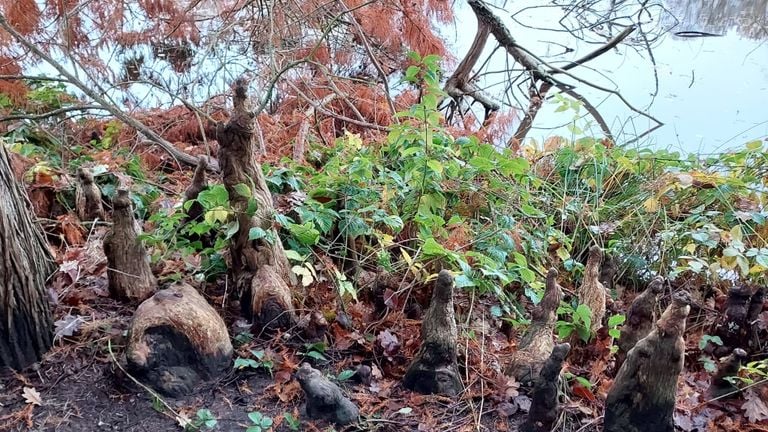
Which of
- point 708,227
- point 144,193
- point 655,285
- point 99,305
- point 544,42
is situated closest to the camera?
point 655,285

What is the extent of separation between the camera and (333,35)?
2.87 meters

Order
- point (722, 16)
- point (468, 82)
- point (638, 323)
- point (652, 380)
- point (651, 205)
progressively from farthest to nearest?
point (722, 16) → point (468, 82) → point (651, 205) → point (638, 323) → point (652, 380)

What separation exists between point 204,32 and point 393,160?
1740 millimetres

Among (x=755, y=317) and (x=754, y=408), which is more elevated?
(x=755, y=317)

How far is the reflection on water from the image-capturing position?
3.35m

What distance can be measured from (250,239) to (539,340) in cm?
71

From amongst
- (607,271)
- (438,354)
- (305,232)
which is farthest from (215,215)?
(607,271)

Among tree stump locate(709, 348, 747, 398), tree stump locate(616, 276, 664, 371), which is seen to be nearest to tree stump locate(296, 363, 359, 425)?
tree stump locate(616, 276, 664, 371)

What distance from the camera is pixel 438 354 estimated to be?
3.67ft

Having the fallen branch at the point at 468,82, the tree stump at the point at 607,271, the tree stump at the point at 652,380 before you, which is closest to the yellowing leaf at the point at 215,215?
the tree stump at the point at 652,380

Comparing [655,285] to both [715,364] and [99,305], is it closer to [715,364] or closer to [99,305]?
[715,364]

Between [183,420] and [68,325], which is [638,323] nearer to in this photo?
[183,420]

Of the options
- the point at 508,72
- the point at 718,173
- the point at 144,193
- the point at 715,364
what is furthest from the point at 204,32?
the point at 715,364

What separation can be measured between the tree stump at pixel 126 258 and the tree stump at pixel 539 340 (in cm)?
92
